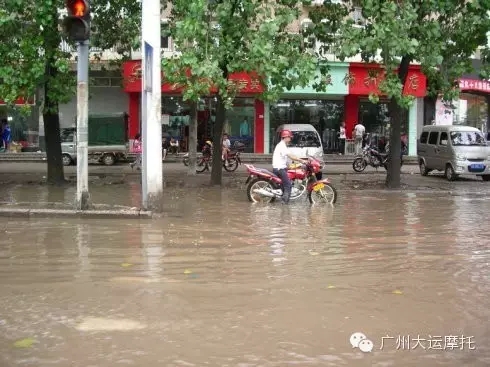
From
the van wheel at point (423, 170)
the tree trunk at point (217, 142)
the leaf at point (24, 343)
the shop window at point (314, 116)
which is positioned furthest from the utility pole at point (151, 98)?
the shop window at point (314, 116)

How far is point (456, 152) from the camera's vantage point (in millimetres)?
21172

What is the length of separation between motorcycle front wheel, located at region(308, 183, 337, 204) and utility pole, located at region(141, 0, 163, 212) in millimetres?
3857

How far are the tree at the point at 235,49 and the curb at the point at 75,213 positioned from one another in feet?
12.1

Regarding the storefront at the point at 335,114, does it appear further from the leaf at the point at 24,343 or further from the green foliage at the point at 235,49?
the leaf at the point at 24,343

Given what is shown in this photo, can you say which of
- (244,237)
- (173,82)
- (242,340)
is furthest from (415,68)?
(242,340)

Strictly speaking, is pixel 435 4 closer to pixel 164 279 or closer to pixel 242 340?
pixel 164 279

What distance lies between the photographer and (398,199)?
1542cm

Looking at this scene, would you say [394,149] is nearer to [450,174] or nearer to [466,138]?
[450,174]

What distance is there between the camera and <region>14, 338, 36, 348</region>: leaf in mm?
4570

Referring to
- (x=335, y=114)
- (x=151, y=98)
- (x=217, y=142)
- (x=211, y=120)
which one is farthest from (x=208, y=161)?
(x=151, y=98)

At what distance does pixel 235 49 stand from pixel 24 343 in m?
11.1

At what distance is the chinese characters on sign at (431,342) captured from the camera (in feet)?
15.2

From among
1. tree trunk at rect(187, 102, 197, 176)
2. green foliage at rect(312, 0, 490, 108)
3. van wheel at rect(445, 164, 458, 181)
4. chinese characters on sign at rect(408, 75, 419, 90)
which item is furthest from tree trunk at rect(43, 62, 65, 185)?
chinese characters on sign at rect(408, 75, 419, 90)

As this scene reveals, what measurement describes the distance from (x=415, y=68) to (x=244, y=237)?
23238 millimetres
